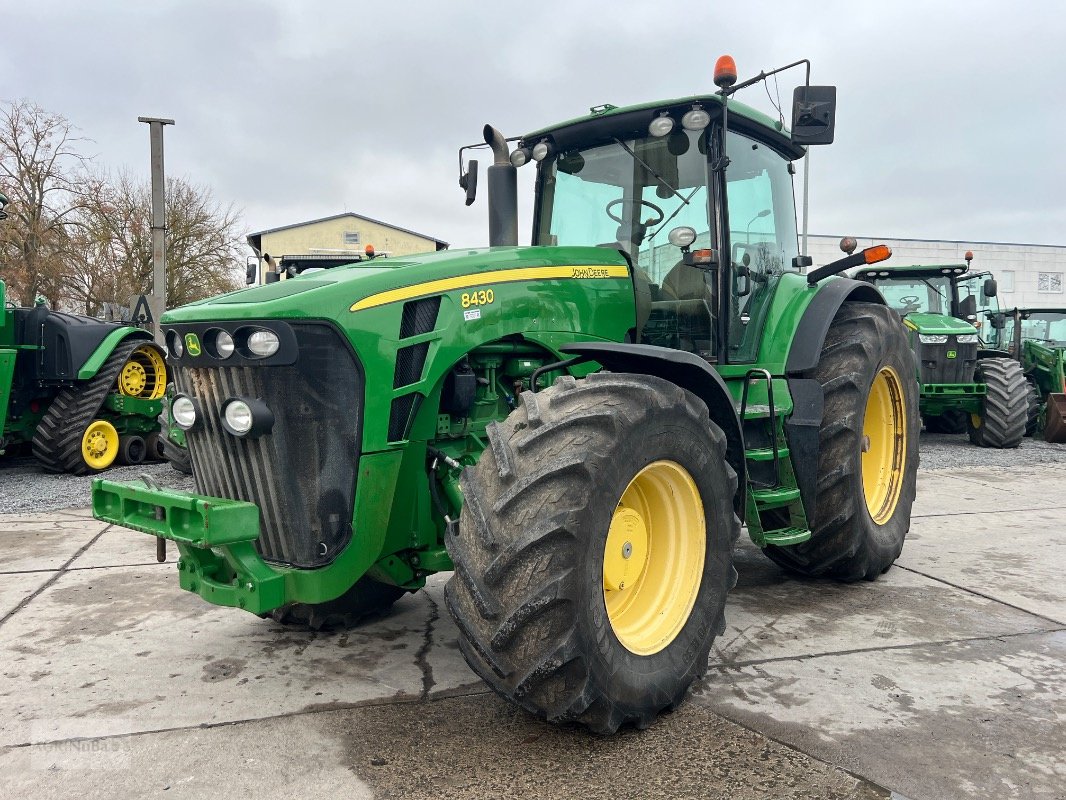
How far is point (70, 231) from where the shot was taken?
965 inches

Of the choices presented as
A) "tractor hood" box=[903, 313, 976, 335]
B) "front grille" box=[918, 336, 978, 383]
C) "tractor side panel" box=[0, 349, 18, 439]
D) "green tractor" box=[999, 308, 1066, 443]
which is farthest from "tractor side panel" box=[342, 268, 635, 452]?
"green tractor" box=[999, 308, 1066, 443]

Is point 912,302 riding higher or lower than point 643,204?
higher

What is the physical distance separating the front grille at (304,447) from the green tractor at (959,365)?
30.2 ft

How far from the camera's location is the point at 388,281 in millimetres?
3066

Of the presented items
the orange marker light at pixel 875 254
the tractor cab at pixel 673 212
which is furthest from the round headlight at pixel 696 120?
the orange marker light at pixel 875 254

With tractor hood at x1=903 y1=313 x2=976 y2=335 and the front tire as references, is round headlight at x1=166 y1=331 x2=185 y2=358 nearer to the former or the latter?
the front tire

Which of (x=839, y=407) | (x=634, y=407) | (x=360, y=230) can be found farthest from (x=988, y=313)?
(x=360, y=230)

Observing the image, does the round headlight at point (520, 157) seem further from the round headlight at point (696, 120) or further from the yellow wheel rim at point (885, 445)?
the yellow wheel rim at point (885, 445)

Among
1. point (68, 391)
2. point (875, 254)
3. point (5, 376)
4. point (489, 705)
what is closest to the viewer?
point (489, 705)

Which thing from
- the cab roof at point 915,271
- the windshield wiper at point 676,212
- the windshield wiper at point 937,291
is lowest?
the windshield wiper at point 676,212

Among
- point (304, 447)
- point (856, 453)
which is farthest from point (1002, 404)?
point (304, 447)

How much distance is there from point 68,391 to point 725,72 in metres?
7.67

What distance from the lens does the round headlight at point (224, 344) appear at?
→ 9.44ft

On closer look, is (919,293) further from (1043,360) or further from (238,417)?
(238,417)
